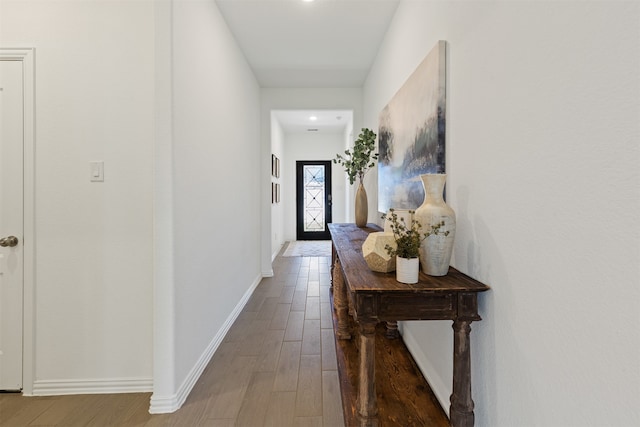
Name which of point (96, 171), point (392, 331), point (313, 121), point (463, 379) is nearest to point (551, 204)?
point (463, 379)

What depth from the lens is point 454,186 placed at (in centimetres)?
143

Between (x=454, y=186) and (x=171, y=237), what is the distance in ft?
4.83

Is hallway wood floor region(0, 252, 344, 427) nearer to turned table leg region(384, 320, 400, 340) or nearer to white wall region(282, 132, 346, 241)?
turned table leg region(384, 320, 400, 340)

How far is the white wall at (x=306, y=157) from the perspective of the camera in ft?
23.6

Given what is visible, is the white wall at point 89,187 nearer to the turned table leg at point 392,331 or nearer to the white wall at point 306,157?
the turned table leg at point 392,331

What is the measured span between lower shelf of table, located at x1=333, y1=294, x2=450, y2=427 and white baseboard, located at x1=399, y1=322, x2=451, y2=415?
3 cm

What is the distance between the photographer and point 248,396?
5.74 ft

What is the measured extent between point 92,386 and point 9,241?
965 mm

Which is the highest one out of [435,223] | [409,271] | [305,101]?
[305,101]

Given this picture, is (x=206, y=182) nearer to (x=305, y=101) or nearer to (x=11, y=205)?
(x=11, y=205)

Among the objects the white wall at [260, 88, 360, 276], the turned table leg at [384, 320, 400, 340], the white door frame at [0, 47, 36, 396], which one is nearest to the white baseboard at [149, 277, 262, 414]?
the white door frame at [0, 47, 36, 396]

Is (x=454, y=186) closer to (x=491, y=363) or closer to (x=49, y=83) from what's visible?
(x=491, y=363)

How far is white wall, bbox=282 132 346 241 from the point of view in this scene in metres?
7.18

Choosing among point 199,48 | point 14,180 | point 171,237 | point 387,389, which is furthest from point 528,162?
point 14,180
